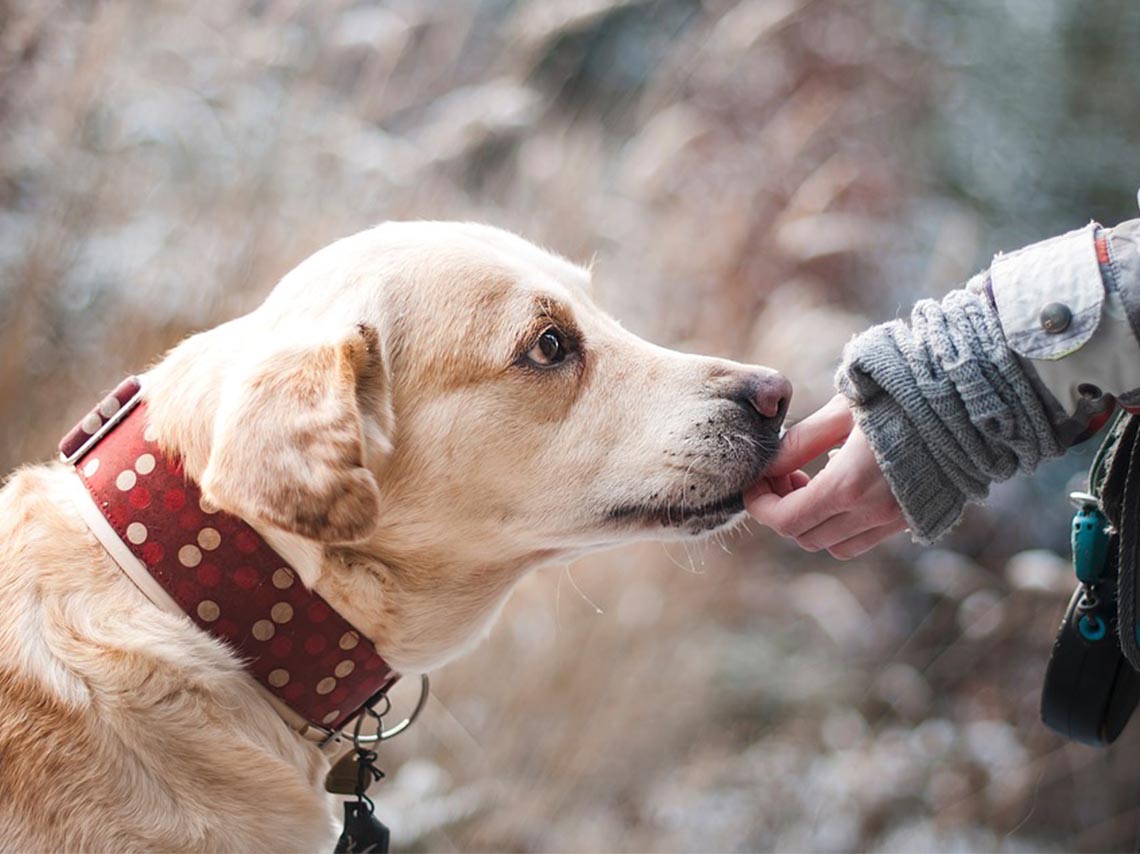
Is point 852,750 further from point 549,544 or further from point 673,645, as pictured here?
point 549,544

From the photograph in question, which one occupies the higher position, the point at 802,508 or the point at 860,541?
the point at 802,508

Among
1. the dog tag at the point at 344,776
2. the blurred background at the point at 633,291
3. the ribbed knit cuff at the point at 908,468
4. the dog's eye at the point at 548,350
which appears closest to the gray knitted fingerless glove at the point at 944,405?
the ribbed knit cuff at the point at 908,468

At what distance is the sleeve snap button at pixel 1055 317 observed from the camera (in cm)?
147

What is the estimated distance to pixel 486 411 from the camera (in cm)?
180

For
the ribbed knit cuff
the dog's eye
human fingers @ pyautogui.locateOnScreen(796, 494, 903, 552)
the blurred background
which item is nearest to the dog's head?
A: the dog's eye

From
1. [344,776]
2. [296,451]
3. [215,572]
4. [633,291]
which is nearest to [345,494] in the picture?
[296,451]

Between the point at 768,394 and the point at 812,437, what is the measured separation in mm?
106

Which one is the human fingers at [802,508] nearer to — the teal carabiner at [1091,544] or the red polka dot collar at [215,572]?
the teal carabiner at [1091,544]

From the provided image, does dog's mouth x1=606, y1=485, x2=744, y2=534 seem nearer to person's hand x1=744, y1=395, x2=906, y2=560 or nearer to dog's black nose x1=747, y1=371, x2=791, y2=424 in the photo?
person's hand x1=744, y1=395, x2=906, y2=560

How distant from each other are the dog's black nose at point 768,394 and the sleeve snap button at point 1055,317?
0.48m

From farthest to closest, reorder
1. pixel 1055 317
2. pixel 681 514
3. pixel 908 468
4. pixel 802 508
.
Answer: pixel 681 514 < pixel 802 508 < pixel 908 468 < pixel 1055 317

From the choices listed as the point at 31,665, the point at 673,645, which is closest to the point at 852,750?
the point at 673,645

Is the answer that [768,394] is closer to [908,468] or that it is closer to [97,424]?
[908,468]

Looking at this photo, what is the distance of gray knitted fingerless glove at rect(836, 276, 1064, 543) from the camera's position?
59.9 inches
